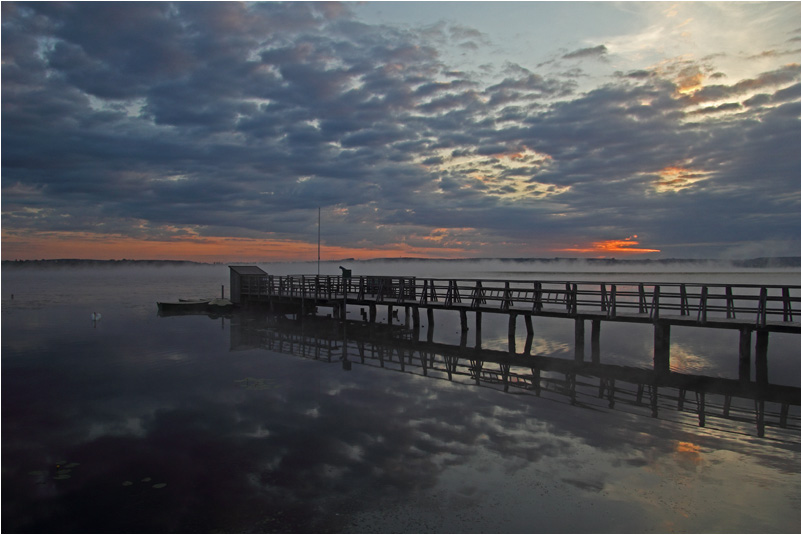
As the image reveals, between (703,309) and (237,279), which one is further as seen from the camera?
(237,279)

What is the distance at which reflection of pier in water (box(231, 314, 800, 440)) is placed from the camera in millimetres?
13742

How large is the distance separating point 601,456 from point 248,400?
9.49m

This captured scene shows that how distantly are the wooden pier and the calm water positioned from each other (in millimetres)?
2124

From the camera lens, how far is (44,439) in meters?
11.2

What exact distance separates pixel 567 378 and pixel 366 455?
9.94 m

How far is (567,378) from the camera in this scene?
1755cm

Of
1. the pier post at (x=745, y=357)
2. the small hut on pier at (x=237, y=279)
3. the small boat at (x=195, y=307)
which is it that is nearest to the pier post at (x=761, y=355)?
the pier post at (x=745, y=357)

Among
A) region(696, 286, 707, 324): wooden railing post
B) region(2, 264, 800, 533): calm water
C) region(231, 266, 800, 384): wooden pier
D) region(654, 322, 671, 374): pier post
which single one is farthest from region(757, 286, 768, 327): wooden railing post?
region(654, 322, 671, 374): pier post

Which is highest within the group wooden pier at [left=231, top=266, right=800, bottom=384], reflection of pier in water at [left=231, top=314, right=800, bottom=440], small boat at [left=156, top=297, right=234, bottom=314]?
wooden pier at [left=231, top=266, right=800, bottom=384]

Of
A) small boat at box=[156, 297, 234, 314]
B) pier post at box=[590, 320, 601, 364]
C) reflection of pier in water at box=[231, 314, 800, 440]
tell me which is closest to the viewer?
reflection of pier in water at box=[231, 314, 800, 440]

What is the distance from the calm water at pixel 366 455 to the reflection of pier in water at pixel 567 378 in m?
0.22

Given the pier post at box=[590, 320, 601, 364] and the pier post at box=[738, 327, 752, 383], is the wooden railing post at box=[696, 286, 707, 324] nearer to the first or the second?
the pier post at box=[738, 327, 752, 383]

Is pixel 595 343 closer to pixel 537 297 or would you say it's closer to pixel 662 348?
pixel 662 348

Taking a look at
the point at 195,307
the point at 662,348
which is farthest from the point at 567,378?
the point at 195,307
